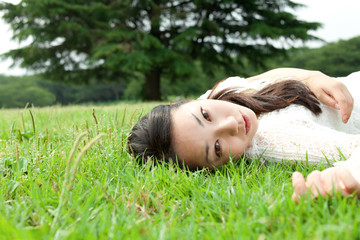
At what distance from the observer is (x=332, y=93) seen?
2.19 meters

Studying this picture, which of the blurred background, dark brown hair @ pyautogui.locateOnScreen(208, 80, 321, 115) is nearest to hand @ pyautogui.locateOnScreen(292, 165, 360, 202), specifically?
dark brown hair @ pyautogui.locateOnScreen(208, 80, 321, 115)

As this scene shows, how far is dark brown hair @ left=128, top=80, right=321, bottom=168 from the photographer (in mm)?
1942

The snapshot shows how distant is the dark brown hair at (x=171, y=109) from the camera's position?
1.94 metres

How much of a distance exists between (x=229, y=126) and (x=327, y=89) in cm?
100

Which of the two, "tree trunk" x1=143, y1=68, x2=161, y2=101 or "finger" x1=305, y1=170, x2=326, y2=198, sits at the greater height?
"finger" x1=305, y1=170, x2=326, y2=198

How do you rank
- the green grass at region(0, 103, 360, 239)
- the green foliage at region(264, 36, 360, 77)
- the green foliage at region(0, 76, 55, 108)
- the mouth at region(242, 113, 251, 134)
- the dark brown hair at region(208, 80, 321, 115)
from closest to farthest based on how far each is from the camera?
the green grass at region(0, 103, 360, 239)
the mouth at region(242, 113, 251, 134)
the dark brown hair at region(208, 80, 321, 115)
the green foliage at region(264, 36, 360, 77)
the green foliage at region(0, 76, 55, 108)

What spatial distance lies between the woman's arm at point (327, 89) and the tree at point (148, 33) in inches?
442

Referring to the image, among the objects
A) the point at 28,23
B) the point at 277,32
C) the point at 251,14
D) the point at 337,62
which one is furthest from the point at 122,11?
the point at 337,62

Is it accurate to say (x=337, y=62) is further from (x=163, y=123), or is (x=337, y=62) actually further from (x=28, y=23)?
(x=163, y=123)

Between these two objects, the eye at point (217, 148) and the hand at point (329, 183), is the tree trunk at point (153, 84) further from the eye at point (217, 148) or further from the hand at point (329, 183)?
the hand at point (329, 183)

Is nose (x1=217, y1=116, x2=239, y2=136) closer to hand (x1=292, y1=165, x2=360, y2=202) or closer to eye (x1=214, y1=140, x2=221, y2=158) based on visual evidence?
eye (x1=214, y1=140, x2=221, y2=158)

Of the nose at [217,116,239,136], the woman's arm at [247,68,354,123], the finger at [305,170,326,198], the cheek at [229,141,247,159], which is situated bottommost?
the cheek at [229,141,247,159]

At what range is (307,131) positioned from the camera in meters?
1.89

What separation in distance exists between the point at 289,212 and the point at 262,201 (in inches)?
4.4
